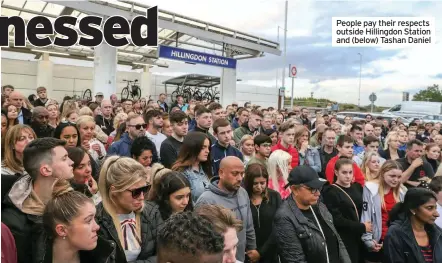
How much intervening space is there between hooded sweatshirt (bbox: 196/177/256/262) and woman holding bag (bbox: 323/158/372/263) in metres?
1.12

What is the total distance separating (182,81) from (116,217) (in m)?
20.4

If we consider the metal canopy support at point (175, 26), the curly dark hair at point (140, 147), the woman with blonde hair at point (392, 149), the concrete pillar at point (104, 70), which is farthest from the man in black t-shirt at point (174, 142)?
the concrete pillar at point (104, 70)

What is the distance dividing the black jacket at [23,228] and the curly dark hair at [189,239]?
1155 millimetres

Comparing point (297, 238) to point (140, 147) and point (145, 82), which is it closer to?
point (140, 147)

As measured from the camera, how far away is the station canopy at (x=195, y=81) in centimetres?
2202

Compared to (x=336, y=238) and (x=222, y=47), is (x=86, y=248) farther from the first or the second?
(x=222, y=47)

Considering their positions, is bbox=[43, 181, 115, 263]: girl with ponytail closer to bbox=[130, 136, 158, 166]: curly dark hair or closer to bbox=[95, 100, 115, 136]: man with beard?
bbox=[130, 136, 158, 166]: curly dark hair

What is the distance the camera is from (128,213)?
2816 millimetres

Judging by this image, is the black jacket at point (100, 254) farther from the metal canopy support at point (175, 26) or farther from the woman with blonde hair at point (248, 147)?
the metal canopy support at point (175, 26)

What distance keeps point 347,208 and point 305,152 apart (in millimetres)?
2100

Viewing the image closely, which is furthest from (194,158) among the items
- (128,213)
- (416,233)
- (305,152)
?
(305,152)

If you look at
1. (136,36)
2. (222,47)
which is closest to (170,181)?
(136,36)

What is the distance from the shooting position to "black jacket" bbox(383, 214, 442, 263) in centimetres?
360

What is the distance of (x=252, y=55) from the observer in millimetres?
18391
